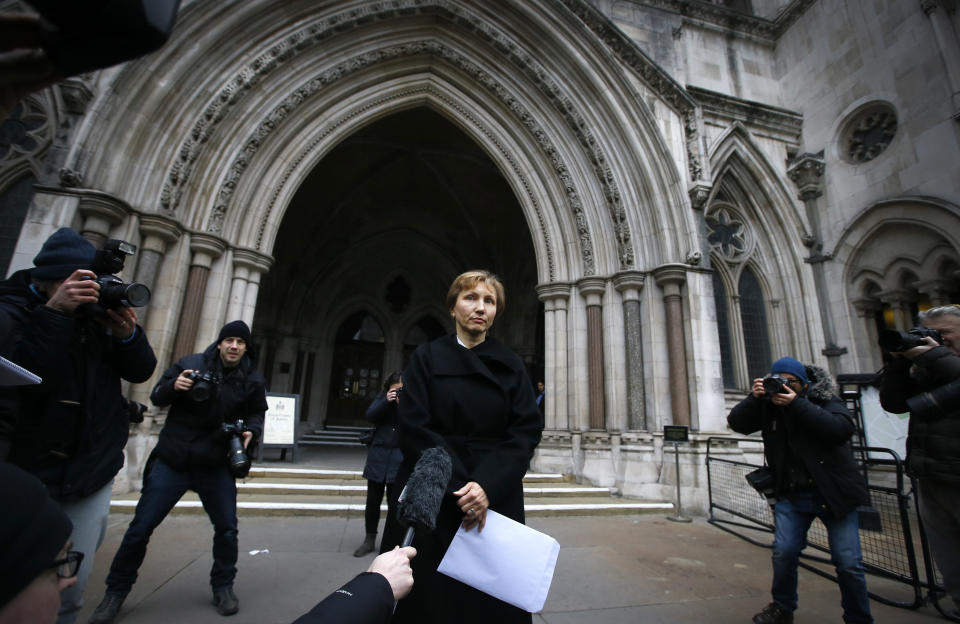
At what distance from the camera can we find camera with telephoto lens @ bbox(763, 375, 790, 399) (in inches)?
109

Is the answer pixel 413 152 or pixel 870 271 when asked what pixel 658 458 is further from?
pixel 413 152

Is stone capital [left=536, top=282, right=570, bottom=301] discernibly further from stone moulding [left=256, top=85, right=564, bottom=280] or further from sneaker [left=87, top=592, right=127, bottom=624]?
sneaker [left=87, top=592, right=127, bottom=624]

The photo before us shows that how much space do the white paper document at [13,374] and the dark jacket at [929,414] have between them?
4.22 m

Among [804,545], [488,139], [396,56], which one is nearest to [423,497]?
[804,545]

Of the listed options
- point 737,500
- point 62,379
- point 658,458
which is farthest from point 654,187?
point 62,379

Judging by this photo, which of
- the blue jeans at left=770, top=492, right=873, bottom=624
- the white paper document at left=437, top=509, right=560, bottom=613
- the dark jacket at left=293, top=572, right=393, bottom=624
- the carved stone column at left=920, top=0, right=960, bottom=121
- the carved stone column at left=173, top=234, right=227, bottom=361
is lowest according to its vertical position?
the blue jeans at left=770, top=492, right=873, bottom=624

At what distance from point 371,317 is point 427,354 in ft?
44.2

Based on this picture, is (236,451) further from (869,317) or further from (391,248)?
(391,248)

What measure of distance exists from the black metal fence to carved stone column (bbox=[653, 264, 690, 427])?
0.71 m

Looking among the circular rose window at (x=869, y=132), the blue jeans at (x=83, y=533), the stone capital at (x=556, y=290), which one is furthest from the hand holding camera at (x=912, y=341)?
the circular rose window at (x=869, y=132)

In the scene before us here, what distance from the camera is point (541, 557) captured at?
4.49 ft

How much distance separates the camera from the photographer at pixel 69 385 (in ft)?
5.83

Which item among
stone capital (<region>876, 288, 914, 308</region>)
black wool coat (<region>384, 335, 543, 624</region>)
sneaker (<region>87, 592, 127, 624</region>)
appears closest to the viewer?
black wool coat (<region>384, 335, 543, 624</region>)

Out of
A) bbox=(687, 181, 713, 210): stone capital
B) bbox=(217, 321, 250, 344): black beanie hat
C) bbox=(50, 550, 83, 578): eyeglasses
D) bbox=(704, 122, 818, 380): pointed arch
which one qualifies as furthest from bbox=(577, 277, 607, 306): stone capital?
bbox=(50, 550, 83, 578): eyeglasses
